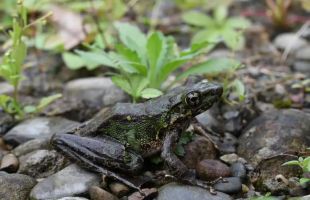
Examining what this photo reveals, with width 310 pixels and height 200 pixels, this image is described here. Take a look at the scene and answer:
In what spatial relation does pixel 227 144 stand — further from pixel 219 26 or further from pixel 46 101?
pixel 219 26

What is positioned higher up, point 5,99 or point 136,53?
point 136,53

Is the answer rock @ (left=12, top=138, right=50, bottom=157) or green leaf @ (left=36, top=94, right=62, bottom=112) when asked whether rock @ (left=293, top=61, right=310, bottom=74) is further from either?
rock @ (left=12, top=138, right=50, bottom=157)

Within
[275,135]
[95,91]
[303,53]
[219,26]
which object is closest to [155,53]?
[95,91]

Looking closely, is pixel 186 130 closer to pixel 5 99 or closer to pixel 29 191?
pixel 29 191

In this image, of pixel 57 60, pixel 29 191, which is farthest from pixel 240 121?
pixel 57 60

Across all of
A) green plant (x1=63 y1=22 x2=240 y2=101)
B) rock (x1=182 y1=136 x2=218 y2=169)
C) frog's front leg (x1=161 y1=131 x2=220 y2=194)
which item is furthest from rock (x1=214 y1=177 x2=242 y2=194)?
green plant (x1=63 y1=22 x2=240 y2=101)
